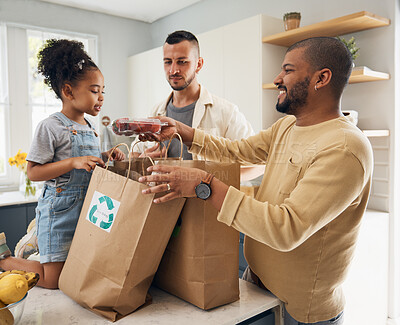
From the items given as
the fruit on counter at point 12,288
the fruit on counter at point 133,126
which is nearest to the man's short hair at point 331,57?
the fruit on counter at point 133,126

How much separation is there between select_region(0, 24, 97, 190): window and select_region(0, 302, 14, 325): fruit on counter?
10.5 ft

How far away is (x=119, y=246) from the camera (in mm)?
869

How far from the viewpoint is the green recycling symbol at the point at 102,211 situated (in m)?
0.88

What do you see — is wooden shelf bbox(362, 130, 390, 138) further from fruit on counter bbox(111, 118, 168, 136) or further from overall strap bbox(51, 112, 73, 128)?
overall strap bbox(51, 112, 73, 128)

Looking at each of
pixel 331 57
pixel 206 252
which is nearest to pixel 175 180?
pixel 206 252

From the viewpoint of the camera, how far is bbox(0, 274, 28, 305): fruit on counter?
2.49ft

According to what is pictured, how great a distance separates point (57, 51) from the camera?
4.09 ft

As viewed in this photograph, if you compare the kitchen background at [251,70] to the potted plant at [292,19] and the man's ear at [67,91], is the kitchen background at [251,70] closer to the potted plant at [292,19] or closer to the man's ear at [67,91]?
the potted plant at [292,19]

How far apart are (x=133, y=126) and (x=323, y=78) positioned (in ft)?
1.73

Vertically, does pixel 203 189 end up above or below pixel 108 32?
below

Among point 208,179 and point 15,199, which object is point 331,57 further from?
point 15,199

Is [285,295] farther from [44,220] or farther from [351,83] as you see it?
[351,83]

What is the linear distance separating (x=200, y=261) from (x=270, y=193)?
288mm

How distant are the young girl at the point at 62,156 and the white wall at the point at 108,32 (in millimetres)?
2809
